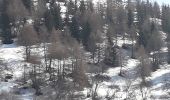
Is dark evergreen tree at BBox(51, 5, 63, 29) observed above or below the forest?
above

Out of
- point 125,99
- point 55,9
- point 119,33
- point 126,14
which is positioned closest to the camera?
point 125,99

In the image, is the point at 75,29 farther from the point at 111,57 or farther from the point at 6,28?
the point at 6,28

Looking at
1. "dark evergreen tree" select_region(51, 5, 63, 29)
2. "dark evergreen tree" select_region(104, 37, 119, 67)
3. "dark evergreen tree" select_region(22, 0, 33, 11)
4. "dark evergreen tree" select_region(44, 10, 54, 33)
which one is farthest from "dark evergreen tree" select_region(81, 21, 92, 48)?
"dark evergreen tree" select_region(22, 0, 33, 11)

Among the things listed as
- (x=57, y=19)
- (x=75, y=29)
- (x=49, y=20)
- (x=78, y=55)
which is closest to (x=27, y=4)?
(x=57, y=19)

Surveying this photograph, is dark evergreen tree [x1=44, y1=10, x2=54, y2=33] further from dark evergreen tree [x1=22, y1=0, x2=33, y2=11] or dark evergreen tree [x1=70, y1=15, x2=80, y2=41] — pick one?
dark evergreen tree [x1=22, y1=0, x2=33, y2=11]

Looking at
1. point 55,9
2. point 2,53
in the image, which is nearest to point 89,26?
point 55,9

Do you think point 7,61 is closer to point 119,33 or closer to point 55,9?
point 55,9

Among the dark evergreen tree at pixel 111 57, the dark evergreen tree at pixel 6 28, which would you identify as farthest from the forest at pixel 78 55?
the dark evergreen tree at pixel 111 57

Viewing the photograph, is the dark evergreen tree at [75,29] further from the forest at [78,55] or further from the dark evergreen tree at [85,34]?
the dark evergreen tree at [85,34]
